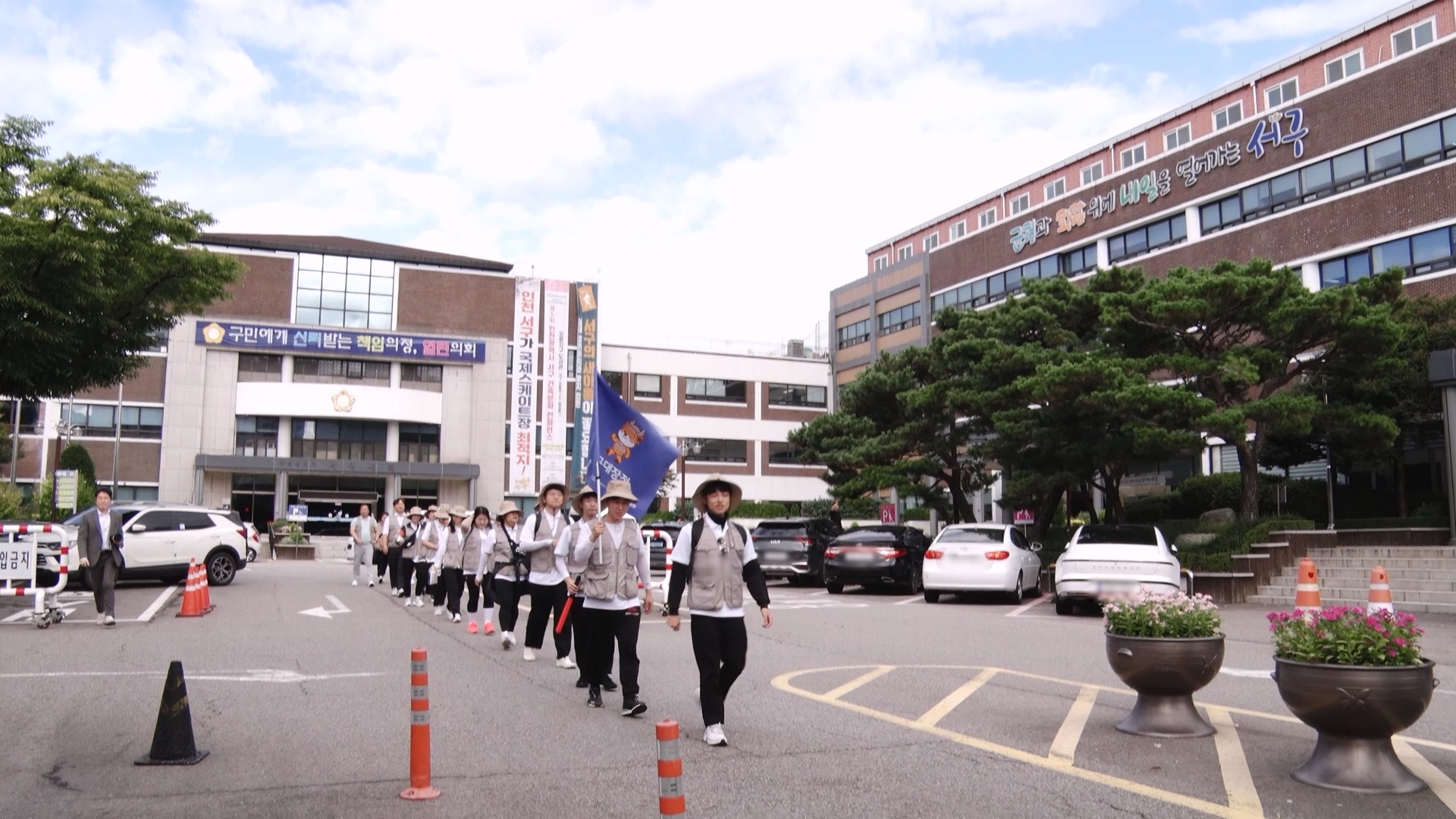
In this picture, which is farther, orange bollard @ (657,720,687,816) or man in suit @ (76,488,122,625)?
man in suit @ (76,488,122,625)

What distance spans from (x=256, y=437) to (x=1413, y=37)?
5025 centimetres

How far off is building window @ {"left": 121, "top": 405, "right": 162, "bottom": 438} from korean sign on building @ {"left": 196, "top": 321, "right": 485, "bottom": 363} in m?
4.11

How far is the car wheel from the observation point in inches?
897

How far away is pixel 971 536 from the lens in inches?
798

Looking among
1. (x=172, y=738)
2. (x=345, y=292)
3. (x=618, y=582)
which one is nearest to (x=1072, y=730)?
(x=618, y=582)

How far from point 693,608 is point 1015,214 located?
155 feet

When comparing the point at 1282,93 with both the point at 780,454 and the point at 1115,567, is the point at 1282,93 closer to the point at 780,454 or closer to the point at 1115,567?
the point at 1115,567

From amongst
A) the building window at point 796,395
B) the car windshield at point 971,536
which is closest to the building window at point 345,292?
the building window at point 796,395

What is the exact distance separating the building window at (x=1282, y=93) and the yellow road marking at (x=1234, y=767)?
36662 mm

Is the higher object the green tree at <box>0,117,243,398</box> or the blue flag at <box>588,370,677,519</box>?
the green tree at <box>0,117,243,398</box>

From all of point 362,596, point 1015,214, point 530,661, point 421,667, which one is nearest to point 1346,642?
point 421,667

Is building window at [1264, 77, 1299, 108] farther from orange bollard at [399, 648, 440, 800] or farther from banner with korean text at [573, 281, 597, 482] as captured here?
orange bollard at [399, 648, 440, 800]

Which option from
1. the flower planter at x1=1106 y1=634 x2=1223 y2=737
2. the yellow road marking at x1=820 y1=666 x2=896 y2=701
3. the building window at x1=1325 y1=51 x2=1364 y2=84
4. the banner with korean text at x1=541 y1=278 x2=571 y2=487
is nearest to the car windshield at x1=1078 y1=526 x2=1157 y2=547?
the yellow road marking at x1=820 y1=666 x2=896 y2=701

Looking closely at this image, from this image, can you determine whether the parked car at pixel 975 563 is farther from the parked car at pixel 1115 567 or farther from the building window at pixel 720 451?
the building window at pixel 720 451
